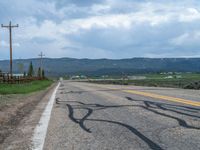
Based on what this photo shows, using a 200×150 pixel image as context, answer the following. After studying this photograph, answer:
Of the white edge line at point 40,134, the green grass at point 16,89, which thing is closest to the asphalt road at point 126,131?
the white edge line at point 40,134

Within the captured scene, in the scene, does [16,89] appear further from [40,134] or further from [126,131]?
[126,131]

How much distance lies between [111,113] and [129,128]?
3.68 m

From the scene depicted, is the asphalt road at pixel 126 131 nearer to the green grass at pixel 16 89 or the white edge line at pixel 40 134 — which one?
the white edge line at pixel 40 134

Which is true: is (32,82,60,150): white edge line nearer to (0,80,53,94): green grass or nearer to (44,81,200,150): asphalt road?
(44,81,200,150): asphalt road

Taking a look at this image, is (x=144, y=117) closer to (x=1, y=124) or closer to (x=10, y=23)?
(x=1, y=124)

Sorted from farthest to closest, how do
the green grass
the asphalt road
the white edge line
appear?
the green grass < the white edge line < the asphalt road

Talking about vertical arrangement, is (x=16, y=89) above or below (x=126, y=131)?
below

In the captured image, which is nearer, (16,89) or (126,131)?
(126,131)

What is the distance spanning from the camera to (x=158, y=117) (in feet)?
40.6

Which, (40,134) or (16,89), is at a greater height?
(40,134)

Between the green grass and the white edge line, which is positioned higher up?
the white edge line

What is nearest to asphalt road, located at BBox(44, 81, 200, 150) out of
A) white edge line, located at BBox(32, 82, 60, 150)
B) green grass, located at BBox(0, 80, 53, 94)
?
white edge line, located at BBox(32, 82, 60, 150)

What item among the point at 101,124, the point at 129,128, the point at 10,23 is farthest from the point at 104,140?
the point at 10,23

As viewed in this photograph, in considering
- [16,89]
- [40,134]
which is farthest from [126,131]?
[16,89]
